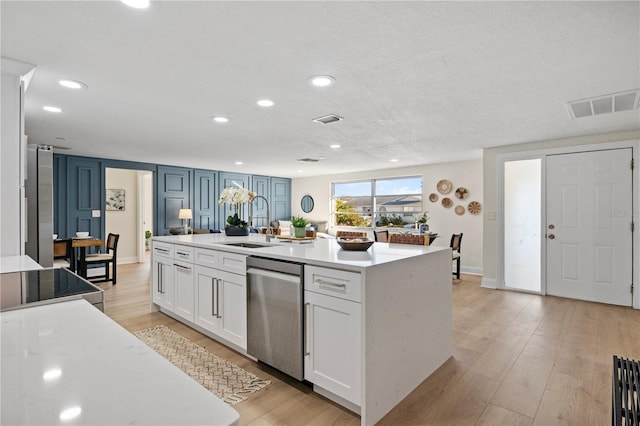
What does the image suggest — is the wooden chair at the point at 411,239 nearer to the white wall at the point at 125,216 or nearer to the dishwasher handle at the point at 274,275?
the dishwasher handle at the point at 274,275

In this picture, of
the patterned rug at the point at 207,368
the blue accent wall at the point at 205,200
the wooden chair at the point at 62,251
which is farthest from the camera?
the blue accent wall at the point at 205,200

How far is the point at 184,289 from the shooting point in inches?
129

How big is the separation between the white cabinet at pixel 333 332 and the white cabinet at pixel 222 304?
743 mm

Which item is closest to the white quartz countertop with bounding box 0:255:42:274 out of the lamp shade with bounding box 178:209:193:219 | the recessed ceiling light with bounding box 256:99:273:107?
the recessed ceiling light with bounding box 256:99:273:107

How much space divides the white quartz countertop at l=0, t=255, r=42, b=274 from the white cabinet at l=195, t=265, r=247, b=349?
1.25 m

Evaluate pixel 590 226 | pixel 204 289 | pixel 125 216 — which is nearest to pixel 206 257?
pixel 204 289

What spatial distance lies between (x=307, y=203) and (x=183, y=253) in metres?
6.67

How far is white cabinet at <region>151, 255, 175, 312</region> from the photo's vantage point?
11.5ft

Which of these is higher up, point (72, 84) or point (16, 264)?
point (72, 84)

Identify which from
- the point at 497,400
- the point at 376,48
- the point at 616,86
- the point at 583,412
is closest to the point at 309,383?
the point at 497,400

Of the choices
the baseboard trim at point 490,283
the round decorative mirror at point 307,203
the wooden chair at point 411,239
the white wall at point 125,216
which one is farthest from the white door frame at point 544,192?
the white wall at point 125,216

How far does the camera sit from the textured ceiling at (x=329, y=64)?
171 cm

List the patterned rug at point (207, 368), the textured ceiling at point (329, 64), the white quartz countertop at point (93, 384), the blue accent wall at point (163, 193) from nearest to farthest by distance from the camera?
the white quartz countertop at point (93, 384) < the textured ceiling at point (329, 64) < the patterned rug at point (207, 368) < the blue accent wall at point (163, 193)

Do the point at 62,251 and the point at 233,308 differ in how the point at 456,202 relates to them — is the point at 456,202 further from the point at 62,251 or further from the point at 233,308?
the point at 62,251
